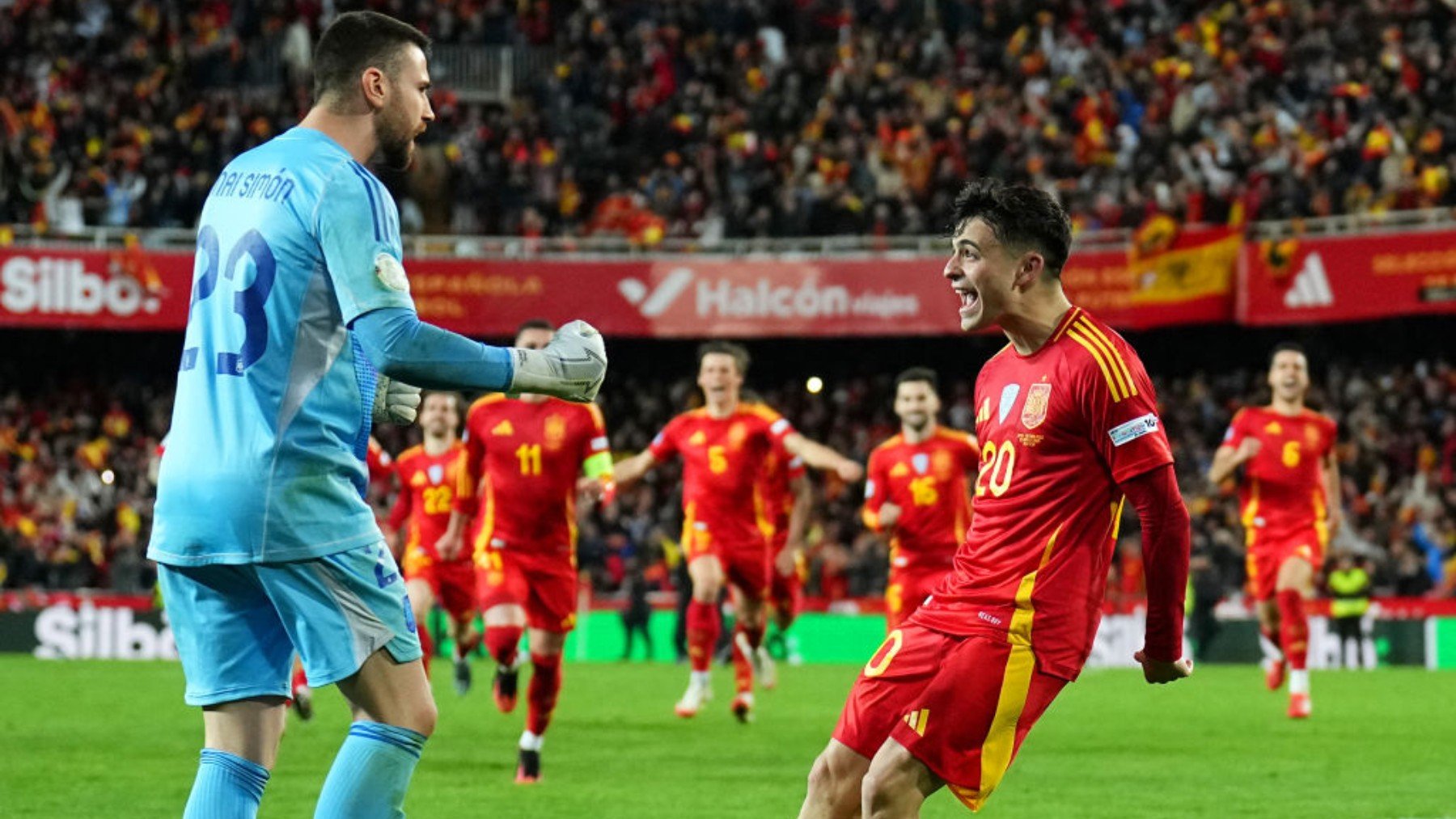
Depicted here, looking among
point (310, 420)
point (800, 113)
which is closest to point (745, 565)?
point (310, 420)

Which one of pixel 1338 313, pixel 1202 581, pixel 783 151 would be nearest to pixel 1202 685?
pixel 1202 581

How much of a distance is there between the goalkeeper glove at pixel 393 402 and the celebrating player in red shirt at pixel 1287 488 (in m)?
10.9

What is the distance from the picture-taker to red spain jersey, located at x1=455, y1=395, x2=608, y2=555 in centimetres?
1216

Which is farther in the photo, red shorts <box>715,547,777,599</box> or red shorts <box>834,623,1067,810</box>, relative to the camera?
red shorts <box>715,547,777,599</box>

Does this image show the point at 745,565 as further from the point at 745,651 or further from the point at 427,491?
the point at 427,491

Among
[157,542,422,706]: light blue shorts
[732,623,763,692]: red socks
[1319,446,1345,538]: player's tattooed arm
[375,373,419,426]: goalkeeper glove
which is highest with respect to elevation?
[375,373,419,426]: goalkeeper glove

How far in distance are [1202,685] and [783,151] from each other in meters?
14.4

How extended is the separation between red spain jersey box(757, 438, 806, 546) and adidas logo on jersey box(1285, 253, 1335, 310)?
1224 centimetres

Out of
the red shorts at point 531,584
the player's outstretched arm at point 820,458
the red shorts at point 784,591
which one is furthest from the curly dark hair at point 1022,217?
the red shorts at point 784,591

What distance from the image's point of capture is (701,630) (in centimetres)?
1574

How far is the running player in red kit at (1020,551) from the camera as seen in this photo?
5578mm

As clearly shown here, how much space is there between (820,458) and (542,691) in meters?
3.84

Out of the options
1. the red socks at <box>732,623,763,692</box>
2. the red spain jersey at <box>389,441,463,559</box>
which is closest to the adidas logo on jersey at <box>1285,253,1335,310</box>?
the red socks at <box>732,623,763,692</box>

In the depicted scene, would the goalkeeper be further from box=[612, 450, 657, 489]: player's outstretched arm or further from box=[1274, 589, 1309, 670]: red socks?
box=[1274, 589, 1309, 670]: red socks
